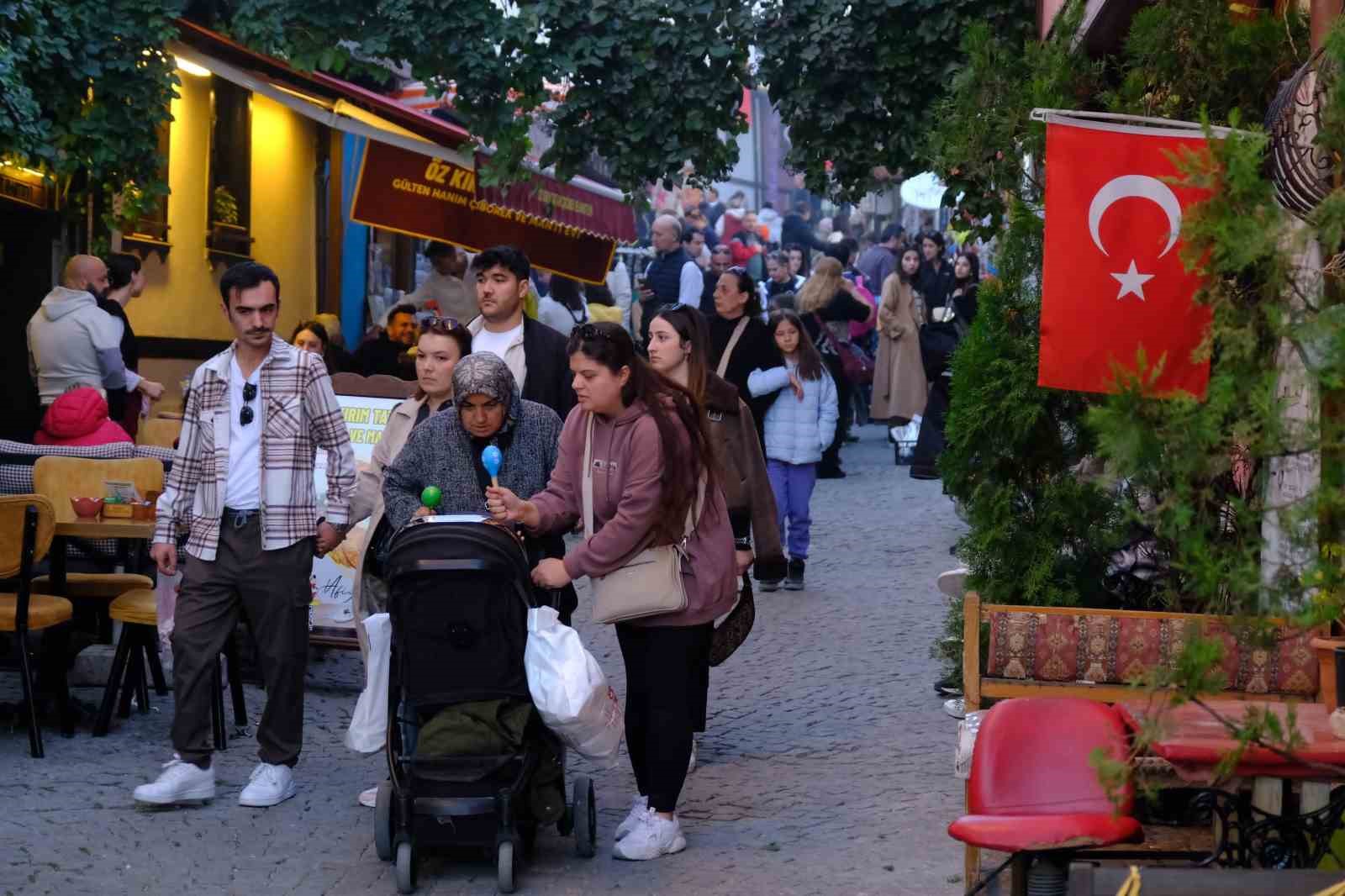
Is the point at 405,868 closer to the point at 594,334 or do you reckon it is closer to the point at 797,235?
the point at 594,334

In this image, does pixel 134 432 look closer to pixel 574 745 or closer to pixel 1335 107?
pixel 574 745

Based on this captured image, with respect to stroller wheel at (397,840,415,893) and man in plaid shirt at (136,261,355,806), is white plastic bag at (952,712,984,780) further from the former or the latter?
man in plaid shirt at (136,261,355,806)

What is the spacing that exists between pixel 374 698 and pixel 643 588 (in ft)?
3.19

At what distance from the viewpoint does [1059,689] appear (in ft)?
20.8

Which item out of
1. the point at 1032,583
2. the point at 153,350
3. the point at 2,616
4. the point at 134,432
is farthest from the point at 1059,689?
the point at 153,350

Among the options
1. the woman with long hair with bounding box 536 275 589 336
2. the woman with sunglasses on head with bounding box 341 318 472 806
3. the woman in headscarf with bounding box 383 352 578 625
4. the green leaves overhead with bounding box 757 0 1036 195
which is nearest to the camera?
the woman in headscarf with bounding box 383 352 578 625

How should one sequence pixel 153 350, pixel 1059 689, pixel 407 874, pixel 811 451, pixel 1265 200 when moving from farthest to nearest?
pixel 153 350 → pixel 811 451 → pixel 1059 689 → pixel 407 874 → pixel 1265 200

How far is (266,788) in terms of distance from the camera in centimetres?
704

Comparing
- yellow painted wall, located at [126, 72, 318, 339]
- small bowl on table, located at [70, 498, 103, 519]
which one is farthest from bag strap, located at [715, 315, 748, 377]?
small bowl on table, located at [70, 498, 103, 519]

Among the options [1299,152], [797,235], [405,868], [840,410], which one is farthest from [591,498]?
[797,235]

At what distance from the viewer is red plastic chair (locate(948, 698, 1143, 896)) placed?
13.5ft

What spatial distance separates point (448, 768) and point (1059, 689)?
2040mm

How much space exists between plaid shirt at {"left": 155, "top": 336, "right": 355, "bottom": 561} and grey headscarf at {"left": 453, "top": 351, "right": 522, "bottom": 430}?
83 centimetres

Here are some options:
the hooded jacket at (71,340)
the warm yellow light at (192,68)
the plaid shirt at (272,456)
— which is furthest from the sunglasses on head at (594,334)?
the warm yellow light at (192,68)
